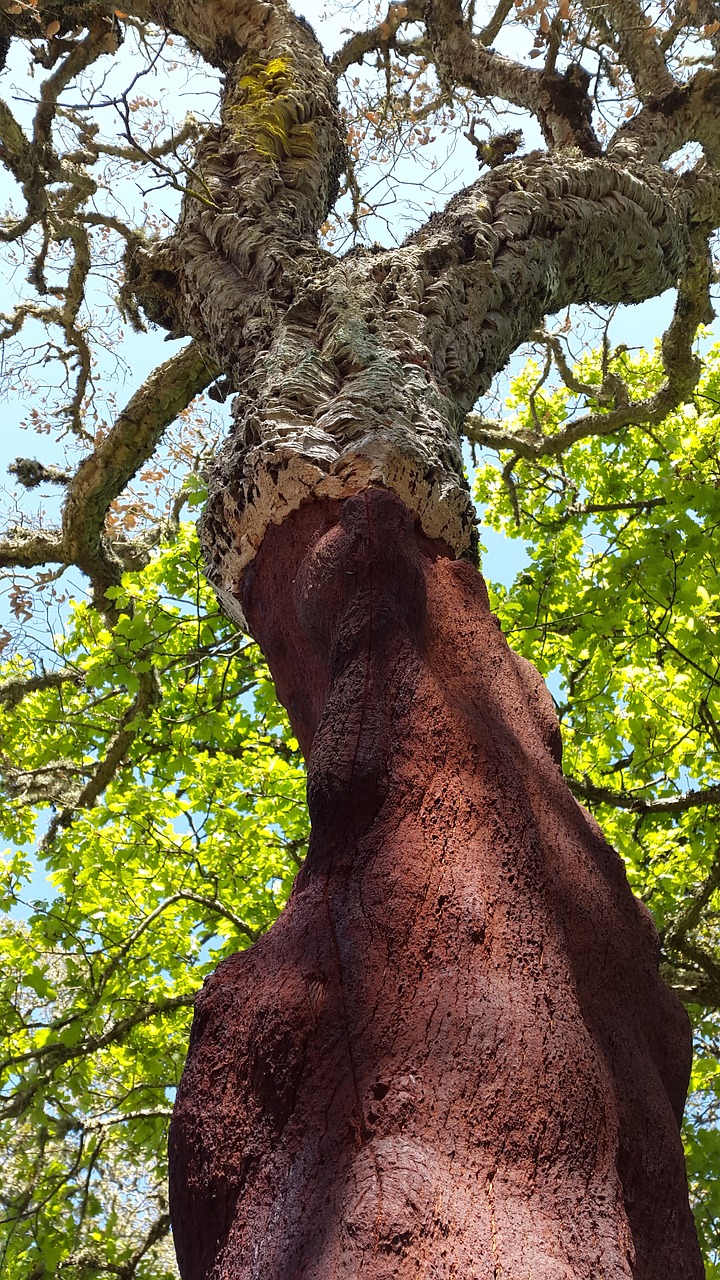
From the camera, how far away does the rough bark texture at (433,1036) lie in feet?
3.47

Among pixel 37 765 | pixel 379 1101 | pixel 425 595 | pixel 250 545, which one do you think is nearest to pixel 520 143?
pixel 250 545

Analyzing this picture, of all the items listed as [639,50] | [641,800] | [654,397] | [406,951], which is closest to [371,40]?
[639,50]

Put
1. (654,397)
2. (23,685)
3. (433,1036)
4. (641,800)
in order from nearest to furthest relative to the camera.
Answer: (433,1036) → (641,800) → (23,685) → (654,397)

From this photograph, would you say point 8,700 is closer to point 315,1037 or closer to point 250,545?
point 250,545

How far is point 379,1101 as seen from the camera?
1160 mm

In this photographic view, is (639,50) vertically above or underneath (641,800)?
above

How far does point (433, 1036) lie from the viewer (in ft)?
4.01

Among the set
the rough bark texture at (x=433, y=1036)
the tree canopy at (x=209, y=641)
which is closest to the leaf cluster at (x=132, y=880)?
the tree canopy at (x=209, y=641)

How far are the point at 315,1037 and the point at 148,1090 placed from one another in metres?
5.64

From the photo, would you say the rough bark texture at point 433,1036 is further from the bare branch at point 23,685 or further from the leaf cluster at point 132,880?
the bare branch at point 23,685

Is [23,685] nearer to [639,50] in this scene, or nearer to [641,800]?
[641,800]

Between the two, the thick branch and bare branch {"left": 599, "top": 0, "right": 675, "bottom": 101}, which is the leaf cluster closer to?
the thick branch

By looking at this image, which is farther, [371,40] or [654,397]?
[654,397]

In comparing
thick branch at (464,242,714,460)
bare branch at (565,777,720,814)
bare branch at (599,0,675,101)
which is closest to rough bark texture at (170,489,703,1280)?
bare branch at (565,777,720,814)
